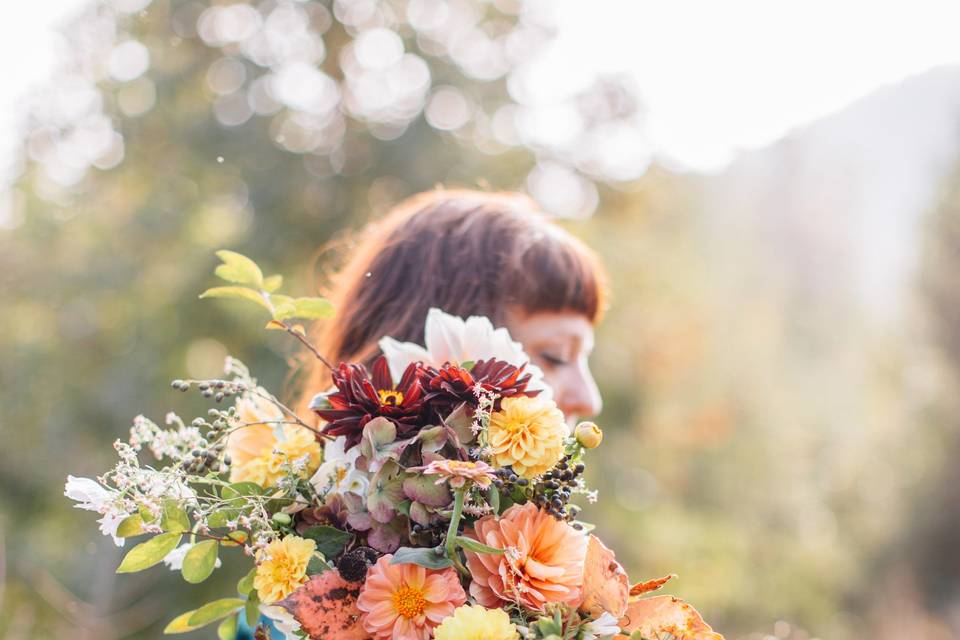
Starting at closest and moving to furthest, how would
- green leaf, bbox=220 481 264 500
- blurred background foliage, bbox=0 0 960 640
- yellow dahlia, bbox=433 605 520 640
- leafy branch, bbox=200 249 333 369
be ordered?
yellow dahlia, bbox=433 605 520 640 < green leaf, bbox=220 481 264 500 < leafy branch, bbox=200 249 333 369 < blurred background foliage, bbox=0 0 960 640

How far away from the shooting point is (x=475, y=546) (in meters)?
1.02

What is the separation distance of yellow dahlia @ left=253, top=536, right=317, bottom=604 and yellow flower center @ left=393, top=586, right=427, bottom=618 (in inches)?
5.2

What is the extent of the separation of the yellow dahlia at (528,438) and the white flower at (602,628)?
0.20m

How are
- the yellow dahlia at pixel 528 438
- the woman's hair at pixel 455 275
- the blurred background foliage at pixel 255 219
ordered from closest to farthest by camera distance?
the yellow dahlia at pixel 528 438 → the woman's hair at pixel 455 275 → the blurred background foliage at pixel 255 219

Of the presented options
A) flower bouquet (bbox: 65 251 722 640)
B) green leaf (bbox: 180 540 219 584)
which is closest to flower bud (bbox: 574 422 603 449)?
flower bouquet (bbox: 65 251 722 640)

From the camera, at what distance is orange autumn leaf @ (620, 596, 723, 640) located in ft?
3.38

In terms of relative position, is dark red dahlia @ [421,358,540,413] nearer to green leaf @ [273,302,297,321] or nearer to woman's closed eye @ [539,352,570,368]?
green leaf @ [273,302,297,321]

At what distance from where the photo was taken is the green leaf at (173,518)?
3.63 feet

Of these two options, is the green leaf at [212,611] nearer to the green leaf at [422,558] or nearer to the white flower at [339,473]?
the white flower at [339,473]

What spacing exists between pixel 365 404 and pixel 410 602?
0.27 metres

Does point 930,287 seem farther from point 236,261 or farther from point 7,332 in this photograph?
point 236,261

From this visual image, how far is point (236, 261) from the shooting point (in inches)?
51.3

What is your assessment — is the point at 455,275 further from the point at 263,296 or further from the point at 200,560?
the point at 200,560

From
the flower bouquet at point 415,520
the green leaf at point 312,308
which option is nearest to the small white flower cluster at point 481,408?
the flower bouquet at point 415,520
